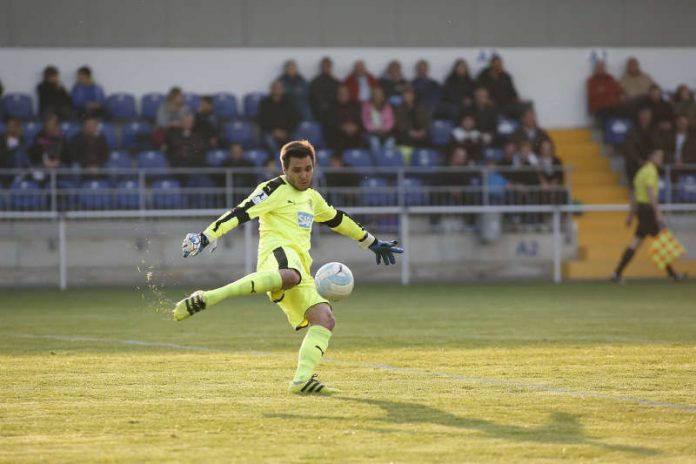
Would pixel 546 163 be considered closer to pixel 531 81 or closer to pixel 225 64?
pixel 531 81

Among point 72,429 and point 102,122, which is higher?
point 102,122

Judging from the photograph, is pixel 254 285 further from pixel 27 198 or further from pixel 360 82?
pixel 360 82

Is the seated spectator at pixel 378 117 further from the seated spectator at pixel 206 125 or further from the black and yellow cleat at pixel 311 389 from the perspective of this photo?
the black and yellow cleat at pixel 311 389

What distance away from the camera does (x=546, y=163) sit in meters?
23.4

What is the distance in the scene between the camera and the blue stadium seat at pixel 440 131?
24.3 m

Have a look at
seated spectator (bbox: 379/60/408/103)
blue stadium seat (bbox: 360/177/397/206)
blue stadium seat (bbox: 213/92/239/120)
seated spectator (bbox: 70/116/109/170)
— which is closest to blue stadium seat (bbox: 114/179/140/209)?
seated spectator (bbox: 70/116/109/170)

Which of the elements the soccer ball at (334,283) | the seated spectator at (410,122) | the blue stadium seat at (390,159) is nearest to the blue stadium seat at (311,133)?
the blue stadium seat at (390,159)

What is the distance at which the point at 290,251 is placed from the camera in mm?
8898

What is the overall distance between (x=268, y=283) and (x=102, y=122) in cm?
1566

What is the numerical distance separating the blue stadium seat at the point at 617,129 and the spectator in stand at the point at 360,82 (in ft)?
15.5

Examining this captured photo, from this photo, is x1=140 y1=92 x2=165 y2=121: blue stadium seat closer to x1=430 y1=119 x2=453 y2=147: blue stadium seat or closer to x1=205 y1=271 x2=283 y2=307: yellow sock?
x1=430 y1=119 x2=453 y2=147: blue stadium seat

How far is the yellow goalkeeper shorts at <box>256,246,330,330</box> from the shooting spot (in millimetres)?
8773

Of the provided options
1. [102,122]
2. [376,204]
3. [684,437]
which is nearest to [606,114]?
[376,204]

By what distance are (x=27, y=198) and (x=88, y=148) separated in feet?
4.64
